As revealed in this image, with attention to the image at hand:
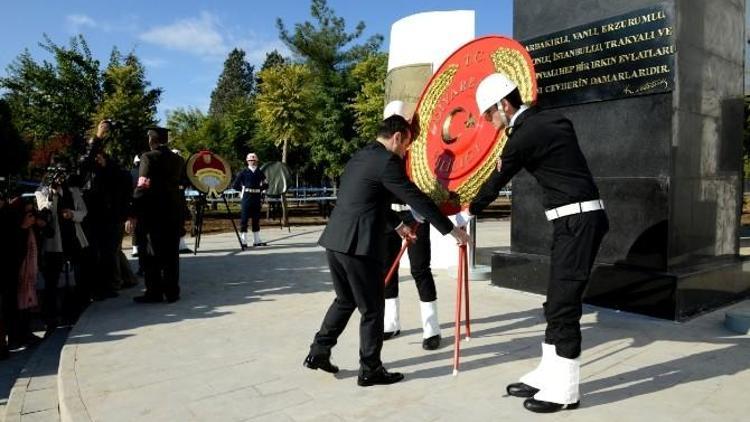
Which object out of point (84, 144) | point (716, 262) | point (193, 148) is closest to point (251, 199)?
point (84, 144)

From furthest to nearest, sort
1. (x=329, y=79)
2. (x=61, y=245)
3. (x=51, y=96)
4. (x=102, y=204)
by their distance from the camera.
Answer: (x=329, y=79), (x=51, y=96), (x=102, y=204), (x=61, y=245)

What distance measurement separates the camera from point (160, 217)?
20.1 feet

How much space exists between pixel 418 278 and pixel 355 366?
3.02 feet

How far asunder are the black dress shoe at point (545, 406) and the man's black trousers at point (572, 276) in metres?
0.29

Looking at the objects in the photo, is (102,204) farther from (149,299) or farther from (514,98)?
(514,98)

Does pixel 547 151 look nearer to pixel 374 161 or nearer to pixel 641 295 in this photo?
pixel 374 161

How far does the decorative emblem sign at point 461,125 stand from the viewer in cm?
381

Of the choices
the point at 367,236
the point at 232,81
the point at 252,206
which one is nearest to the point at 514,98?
the point at 367,236

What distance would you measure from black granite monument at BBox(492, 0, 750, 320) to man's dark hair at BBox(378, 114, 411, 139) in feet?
9.46

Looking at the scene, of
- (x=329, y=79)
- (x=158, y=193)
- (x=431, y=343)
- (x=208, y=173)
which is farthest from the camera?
(x=329, y=79)

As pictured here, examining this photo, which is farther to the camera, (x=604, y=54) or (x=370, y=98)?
(x=370, y=98)

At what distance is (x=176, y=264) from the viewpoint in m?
6.27

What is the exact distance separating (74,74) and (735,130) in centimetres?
2391
